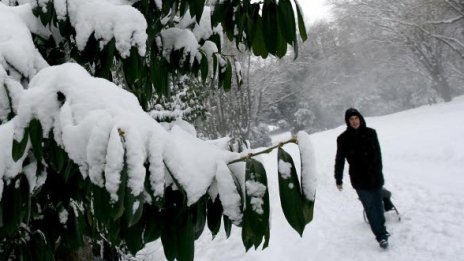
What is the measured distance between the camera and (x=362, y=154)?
17.3 ft

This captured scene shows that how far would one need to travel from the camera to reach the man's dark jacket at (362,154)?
5.14 m

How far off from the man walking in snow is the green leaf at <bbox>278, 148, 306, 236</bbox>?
439 centimetres

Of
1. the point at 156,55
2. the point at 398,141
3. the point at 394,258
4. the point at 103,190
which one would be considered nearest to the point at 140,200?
the point at 103,190

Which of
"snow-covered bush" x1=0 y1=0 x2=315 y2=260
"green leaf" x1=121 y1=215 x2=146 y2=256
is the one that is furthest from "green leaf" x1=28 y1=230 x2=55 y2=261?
"green leaf" x1=121 y1=215 x2=146 y2=256

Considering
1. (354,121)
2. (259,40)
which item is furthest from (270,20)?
(354,121)

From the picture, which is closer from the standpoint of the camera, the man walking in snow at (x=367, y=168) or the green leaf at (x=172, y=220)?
the green leaf at (x=172, y=220)

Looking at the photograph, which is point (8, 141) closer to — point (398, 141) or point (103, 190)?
point (103, 190)

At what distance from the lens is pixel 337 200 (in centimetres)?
860

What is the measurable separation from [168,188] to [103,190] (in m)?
0.26

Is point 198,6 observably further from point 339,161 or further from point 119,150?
point 339,161

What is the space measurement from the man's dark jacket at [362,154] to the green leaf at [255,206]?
4.38 meters

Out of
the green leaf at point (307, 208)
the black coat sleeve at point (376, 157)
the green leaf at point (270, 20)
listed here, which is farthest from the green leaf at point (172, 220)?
the black coat sleeve at point (376, 157)

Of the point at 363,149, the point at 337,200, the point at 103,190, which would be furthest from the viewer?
the point at 337,200

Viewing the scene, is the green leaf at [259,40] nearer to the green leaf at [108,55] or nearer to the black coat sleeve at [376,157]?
the green leaf at [108,55]
